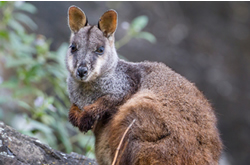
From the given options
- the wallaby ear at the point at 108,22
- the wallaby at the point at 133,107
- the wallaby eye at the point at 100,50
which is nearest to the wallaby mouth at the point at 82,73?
the wallaby at the point at 133,107

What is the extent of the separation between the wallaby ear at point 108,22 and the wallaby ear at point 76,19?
0.29 metres

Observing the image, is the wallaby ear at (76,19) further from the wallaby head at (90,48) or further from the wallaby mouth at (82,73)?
the wallaby mouth at (82,73)

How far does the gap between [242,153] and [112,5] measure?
24.0 feet

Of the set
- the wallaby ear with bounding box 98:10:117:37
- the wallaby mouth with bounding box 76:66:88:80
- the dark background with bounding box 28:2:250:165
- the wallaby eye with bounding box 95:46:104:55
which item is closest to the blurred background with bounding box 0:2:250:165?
the dark background with bounding box 28:2:250:165

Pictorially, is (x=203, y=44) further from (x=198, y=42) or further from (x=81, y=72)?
(x=81, y=72)

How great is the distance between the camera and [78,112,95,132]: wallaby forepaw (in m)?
5.32

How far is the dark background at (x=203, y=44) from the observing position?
13.2 metres

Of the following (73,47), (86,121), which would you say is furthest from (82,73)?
(86,121)

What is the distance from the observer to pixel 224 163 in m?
12.2

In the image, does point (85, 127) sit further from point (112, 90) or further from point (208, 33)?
point (208, 33)

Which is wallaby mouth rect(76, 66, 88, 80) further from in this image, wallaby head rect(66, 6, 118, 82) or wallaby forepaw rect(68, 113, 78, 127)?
wallaby forepaw rect(68, 113, 78, 127)

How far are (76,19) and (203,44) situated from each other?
9.30m

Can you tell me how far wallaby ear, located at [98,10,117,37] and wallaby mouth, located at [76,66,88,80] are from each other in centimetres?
93

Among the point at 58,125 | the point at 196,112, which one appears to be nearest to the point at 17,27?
the point at 58,125
